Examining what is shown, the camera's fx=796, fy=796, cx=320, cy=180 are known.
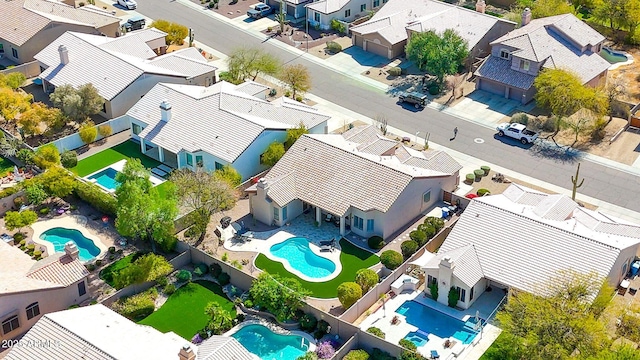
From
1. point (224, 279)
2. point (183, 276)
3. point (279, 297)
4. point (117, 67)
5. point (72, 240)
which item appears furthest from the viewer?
point (117, 67)

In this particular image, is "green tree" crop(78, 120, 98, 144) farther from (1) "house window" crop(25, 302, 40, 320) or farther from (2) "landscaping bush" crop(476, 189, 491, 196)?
(2) "landscaping bush" crop(476, 189, 491, 196)

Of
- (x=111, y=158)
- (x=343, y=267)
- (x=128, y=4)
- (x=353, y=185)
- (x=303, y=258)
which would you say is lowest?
(x=303, y=258)

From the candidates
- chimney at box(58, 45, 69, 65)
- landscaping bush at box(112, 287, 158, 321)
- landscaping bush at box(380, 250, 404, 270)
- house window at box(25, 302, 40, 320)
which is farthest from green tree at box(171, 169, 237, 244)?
chimney at box(58, 45, 69, 65)

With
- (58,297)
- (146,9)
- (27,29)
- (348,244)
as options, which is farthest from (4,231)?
(146,9)

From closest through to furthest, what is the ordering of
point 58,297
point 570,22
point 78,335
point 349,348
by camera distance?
1. point 78,335
2. point 349,348
3. point 58,297
4. point 570,22

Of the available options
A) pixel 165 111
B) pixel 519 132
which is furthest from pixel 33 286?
pixel 519 132

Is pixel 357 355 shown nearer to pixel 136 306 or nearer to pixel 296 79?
pixel 136 306

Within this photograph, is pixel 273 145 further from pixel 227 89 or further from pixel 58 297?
pixel 58 297
